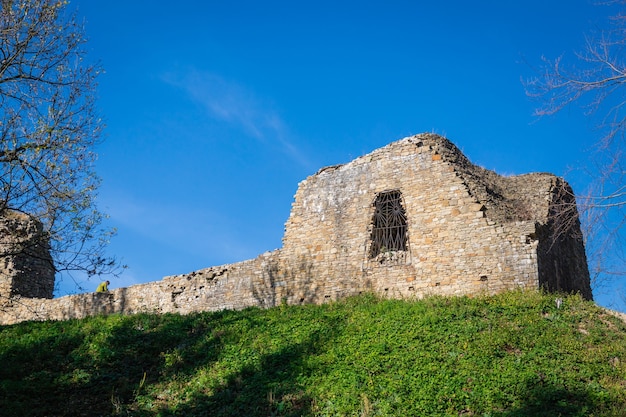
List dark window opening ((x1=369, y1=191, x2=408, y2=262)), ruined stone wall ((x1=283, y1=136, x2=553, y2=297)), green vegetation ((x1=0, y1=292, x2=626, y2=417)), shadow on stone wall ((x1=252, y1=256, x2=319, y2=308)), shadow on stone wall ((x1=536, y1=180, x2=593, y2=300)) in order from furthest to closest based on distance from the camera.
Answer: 1. shadow on stone wall ((x1=252, y1=256, x2=319, y2=308))
2. dark window opening ((x1=369, y1=191, x2=408, y2=262))
3. ruined stone wall ((x1=283, y1=136, x2=553, y2=297))
4. shadow on stone wall ((x1=536, y1=180, x2=593, y2=300))
5. green vegetation ((x1=0, y1=292, x2=626, y2=417))

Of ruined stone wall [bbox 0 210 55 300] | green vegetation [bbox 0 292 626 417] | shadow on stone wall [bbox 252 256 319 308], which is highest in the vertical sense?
ruined stone wall [bbox 0 210 55 300]

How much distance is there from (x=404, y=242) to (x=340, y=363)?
5760 millimetres

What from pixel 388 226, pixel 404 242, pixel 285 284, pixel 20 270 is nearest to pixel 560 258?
pixel 404 242

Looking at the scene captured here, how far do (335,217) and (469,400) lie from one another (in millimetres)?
8616

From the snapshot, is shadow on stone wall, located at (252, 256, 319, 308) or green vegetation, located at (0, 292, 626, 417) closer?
green vegetation, located at (0, 292, 626, 417)

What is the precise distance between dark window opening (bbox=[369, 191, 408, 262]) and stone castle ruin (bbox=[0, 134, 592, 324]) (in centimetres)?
3

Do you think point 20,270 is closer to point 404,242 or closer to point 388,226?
point 388,226

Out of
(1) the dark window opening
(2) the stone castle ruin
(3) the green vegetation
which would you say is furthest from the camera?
(1) the dark window opening

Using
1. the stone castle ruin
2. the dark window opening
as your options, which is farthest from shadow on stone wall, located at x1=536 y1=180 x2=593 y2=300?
the dark window opening

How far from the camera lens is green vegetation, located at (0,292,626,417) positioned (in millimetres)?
10617

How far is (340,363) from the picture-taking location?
1224 cm

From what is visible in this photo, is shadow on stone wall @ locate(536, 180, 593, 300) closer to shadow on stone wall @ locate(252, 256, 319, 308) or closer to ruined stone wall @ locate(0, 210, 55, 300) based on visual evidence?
shadow on stone wall @ locate(252, 256, 319, 308)

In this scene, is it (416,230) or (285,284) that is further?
(285,284)

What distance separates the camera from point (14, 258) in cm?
2250
